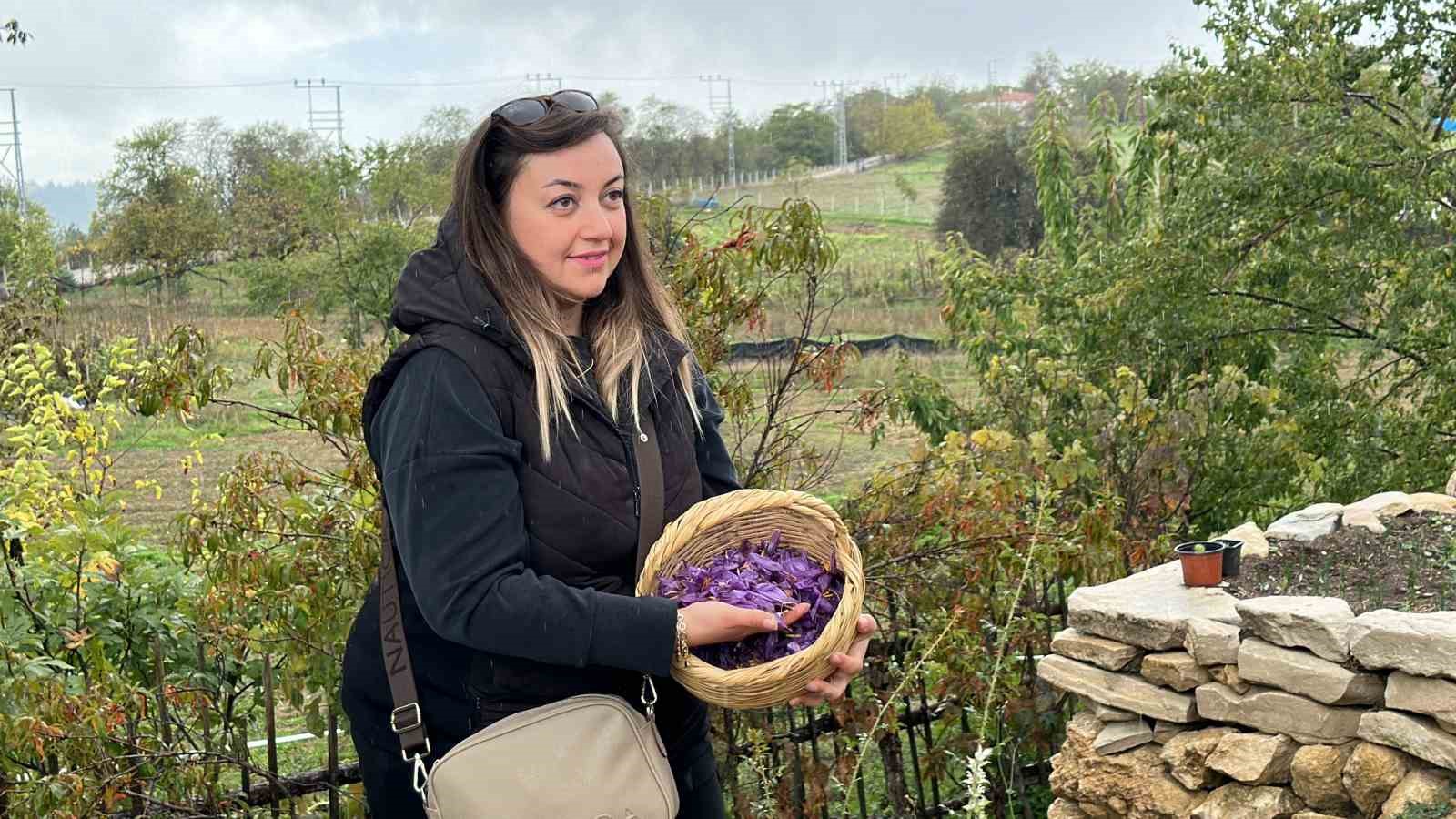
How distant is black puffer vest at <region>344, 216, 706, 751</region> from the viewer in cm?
194

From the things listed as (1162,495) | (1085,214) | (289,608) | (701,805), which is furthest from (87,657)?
(1085,214)

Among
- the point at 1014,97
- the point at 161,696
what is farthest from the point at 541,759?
the point at 1014,97

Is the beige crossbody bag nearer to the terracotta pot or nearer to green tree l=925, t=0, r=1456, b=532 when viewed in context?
the terracotta pot

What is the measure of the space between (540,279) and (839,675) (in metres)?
0.70

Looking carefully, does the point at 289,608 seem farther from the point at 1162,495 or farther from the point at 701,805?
the point at 1162,495

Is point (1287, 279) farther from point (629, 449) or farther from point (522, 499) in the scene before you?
point (522, 499)

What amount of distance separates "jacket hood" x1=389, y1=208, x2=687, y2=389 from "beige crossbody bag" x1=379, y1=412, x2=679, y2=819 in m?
0.27

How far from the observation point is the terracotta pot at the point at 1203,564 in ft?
12.7

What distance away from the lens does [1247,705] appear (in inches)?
142

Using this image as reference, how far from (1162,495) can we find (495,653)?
151 inches

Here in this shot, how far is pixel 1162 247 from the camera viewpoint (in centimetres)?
646

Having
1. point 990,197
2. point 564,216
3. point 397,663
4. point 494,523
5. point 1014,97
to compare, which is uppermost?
point 1014,97

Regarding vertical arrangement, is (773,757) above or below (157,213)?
below

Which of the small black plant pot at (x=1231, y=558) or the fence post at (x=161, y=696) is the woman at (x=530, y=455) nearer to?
the fence post at (x=161, y=696)
